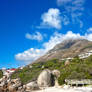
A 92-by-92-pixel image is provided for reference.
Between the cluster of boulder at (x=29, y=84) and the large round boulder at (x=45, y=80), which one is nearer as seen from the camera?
the cluster of boulder at (x=29, y=84)

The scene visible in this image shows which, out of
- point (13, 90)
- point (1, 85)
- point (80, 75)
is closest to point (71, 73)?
point (80, 75)

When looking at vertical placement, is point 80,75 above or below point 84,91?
above

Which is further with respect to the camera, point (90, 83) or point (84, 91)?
point (90, 83)

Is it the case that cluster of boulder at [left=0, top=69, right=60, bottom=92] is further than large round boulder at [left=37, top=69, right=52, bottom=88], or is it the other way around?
large round boulder at [left=37, top=69, right=52, bottom=88]

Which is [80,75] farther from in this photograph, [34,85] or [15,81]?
[15,81]

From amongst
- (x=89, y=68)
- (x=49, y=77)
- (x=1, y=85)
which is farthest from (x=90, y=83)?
(x=1, y=85)

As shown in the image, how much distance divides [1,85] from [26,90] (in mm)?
4598

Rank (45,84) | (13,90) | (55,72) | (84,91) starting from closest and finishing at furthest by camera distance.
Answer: (84,91)
(13,90)
(45,84)
(55,72)

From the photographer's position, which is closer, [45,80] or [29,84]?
[29,84]

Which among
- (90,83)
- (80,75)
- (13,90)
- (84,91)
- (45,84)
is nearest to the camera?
(84,91)

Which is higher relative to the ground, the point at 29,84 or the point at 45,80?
the point at 45,80

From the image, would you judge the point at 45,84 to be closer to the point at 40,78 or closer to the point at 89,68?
the point at 40,78

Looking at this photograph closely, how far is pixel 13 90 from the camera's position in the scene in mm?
28219

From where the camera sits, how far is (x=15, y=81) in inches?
1215
